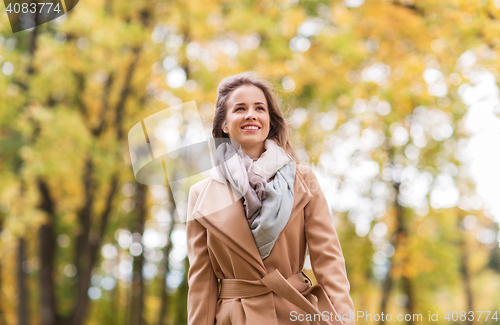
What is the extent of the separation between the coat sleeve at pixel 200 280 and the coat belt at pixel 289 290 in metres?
0.06

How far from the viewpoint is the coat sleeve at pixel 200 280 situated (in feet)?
7.11

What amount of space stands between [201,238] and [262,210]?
36cm

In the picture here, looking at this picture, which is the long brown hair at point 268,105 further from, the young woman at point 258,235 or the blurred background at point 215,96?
the blurred background at point 215,96

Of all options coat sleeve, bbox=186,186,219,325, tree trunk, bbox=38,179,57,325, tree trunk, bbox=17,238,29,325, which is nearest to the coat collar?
coat sleeve, bbox=186,186,219,325

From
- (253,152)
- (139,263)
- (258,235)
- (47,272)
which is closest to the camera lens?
(258,235)

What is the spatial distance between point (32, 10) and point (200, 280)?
7.12 m

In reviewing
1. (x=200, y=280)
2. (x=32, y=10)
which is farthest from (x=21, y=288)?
(x=200, y=280)

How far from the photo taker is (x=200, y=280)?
221 centimetres

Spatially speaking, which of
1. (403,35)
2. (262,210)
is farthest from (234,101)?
(403,35)

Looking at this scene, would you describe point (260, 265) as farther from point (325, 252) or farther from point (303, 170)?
point (303, 170)

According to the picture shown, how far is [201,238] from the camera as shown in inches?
89.1

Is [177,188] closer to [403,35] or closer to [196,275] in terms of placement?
[196,275]

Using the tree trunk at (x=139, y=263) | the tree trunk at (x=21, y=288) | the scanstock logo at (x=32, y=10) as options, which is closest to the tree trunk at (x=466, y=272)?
the tree trunk at (x=139, y=263)

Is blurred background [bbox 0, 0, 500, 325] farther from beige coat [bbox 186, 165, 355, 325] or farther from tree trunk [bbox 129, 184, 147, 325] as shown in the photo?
beige coat [bbox 186, 165, 355, 325]
